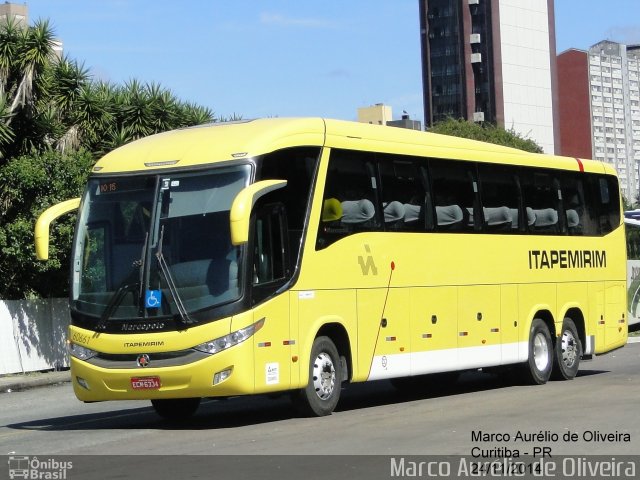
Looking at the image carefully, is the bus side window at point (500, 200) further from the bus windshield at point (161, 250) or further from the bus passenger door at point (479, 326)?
the bus windshield at point (161, 250)

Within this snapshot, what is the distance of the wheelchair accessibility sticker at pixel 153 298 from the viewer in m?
14.1

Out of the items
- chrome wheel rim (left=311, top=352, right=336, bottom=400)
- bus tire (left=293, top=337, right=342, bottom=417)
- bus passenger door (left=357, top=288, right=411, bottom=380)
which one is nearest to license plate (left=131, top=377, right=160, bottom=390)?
bus tire (left=293, top=337, right=342, bottom=417)

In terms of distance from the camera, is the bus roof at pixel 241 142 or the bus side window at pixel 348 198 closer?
the bus roof at pixel 241 142

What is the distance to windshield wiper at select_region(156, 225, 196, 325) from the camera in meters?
13.9

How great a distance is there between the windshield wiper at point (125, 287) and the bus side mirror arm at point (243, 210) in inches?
54.6

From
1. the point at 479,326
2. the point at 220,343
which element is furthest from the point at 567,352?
the point at 220,343

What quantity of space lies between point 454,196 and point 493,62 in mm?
119406

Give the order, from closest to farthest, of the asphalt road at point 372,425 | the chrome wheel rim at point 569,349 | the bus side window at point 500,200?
the asphalt road at point 372,425
the bus side window at point 500,200
the chrome wheel rim at point 569,349

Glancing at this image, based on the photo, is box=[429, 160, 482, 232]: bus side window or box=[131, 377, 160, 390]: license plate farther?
box=[429, 160, 482, 232]: bus side window

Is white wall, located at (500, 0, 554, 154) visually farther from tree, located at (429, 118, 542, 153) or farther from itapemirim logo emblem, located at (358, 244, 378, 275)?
itapemirim logo emblem, located at (358, 244, 378, 275)

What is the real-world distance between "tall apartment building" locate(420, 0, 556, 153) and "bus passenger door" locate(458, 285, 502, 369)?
114634 millimetres

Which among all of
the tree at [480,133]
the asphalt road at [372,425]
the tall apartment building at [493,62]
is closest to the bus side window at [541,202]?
the asphalt road at [372,425]

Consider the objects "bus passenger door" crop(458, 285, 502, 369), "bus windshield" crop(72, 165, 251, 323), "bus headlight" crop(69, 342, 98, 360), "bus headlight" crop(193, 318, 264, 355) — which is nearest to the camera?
"bus headlight" crop(193, 318, 264, 355)

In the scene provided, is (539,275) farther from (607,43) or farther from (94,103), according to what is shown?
(607,43)
